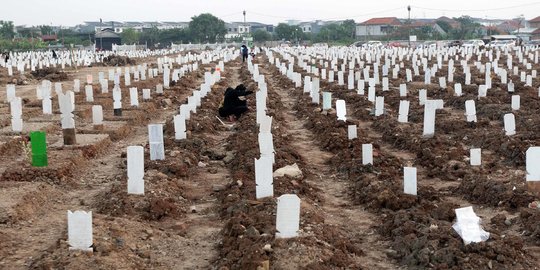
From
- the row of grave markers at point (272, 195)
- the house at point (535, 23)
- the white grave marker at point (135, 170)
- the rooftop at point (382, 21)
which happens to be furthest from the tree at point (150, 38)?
the white grave marker at point (135, 170)

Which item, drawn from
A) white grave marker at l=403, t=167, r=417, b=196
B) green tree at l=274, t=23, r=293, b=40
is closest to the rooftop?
green tree at l=274, t=23, r=293, b=40

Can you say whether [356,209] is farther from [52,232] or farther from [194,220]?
[52,232]

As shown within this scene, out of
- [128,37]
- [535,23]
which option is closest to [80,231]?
[128,37]

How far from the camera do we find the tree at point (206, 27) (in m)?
105

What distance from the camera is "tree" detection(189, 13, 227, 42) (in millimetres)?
104688

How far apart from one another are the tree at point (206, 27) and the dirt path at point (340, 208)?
91284mm

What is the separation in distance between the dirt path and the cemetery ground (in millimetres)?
22

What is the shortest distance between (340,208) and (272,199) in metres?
1.17

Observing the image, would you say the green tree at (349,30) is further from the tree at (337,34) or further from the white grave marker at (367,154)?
the white grave marker at (367,154)

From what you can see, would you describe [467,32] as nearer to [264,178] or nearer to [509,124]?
[509,124]

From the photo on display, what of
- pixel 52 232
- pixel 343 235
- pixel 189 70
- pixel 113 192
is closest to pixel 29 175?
pixel 113 192

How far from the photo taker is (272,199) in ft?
27.6

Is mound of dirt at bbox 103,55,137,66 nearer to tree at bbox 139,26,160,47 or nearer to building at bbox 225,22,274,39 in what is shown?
tree at bbox 139,26,160,47

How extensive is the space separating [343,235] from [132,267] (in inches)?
92.9
